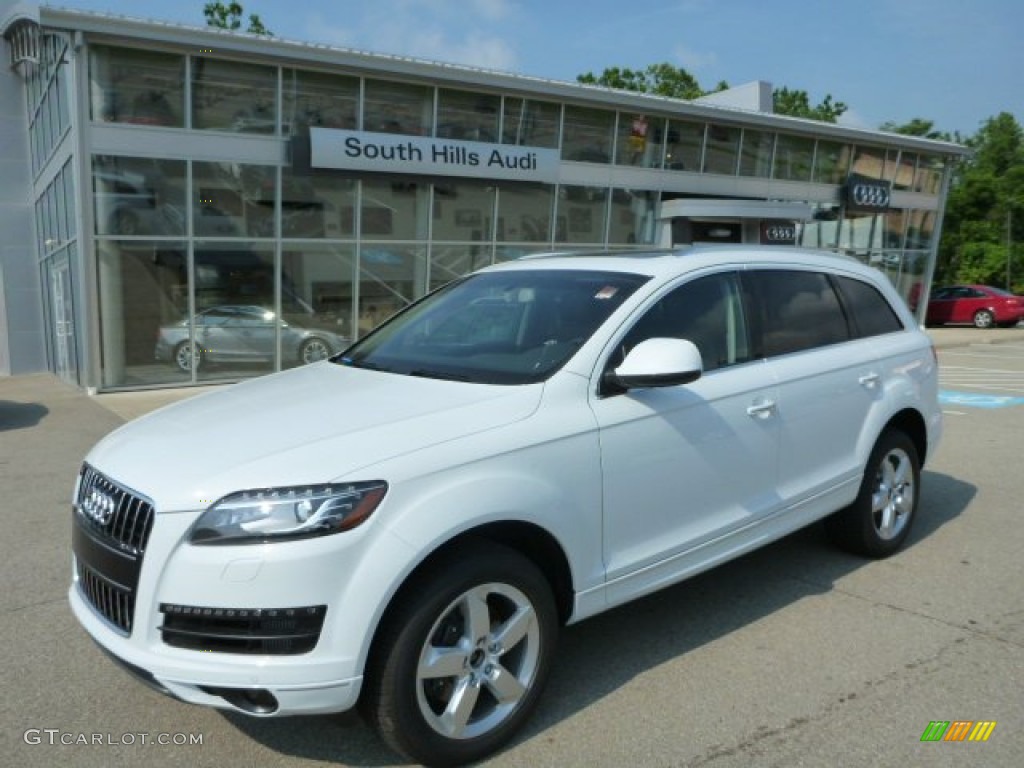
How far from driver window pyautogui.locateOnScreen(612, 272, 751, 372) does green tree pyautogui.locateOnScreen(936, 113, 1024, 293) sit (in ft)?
127

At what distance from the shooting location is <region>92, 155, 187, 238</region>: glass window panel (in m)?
13.0

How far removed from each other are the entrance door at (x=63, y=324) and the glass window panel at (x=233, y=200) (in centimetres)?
315

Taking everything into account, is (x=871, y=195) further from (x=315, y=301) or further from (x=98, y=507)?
(x=98, y=507)

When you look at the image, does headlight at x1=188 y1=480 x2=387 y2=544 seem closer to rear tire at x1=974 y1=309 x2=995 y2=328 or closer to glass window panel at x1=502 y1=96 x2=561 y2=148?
glass window panel at x1=502 y1=96 x2=561 y2=148

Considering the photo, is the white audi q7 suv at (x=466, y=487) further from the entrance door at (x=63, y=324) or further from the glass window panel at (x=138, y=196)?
the entrance door at (x=63, y=324)

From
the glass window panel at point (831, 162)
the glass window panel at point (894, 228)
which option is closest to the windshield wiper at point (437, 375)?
the glass window panel at point (831, 162)

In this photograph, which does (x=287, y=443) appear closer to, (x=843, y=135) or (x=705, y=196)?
(x=705, y=196)

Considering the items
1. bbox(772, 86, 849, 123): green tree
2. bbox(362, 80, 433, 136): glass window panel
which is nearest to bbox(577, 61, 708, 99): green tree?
bbox(772, 86, 849, 123): green tree

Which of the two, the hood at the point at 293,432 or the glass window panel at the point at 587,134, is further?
the glass window panel at the point at 587,134

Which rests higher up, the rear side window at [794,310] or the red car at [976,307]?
the rear side window at [794,310]

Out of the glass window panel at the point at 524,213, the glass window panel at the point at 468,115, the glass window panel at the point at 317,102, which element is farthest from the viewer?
the glass window panel at the point at 524,213

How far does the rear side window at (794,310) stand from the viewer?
4180mm

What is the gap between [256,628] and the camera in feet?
8.17

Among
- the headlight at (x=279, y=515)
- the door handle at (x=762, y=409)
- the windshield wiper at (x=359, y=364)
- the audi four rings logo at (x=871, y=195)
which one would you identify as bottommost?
the headlight at (x=279, y=515)
